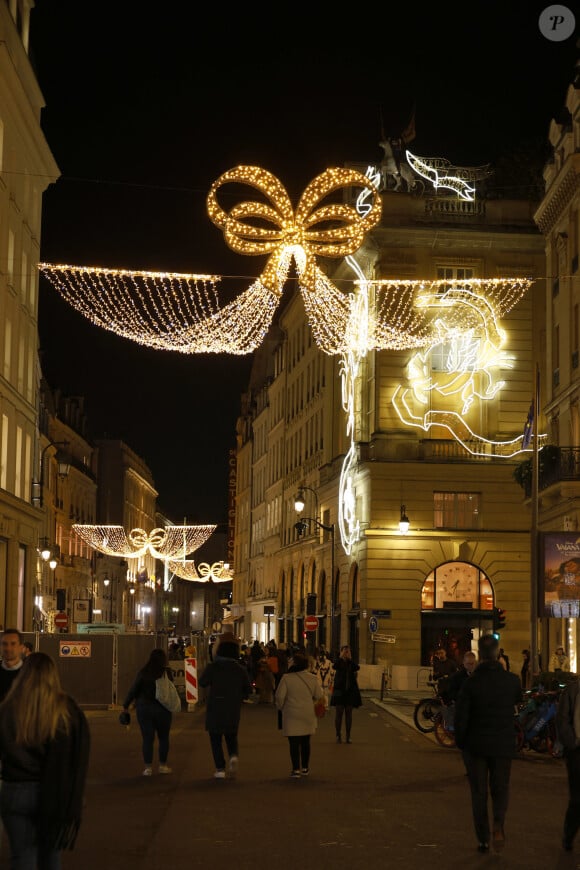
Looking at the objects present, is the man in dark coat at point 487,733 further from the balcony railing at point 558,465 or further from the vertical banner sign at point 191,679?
the balcony railing at point 558,465

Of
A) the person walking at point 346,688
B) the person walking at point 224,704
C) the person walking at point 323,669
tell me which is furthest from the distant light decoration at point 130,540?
the person walking at point 224,704

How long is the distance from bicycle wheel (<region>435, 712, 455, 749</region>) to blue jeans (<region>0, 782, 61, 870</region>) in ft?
54.2

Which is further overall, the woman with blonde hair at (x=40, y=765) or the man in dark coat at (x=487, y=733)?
the man in dark coat at (x=487, y=733)

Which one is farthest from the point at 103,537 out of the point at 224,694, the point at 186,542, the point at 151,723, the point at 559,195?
the point at 224,694

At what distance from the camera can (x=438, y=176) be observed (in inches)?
2152

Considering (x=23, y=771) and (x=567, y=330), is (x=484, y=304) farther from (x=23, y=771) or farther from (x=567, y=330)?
(x=23, y=771)

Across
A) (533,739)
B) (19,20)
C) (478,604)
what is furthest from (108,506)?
(533,739)

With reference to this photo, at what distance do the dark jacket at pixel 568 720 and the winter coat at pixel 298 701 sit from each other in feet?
19.6

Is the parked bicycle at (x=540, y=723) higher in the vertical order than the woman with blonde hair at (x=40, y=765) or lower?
lower

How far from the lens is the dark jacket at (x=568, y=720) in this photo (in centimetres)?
1145

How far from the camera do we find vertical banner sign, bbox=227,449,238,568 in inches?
4395

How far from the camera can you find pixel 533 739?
2188 cm

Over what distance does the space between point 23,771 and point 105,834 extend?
217 inches

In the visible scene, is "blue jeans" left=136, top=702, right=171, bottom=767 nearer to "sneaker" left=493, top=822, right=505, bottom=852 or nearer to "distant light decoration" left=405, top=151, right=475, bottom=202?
"sneaker" left=493, top=822, right=505, bottom=852
